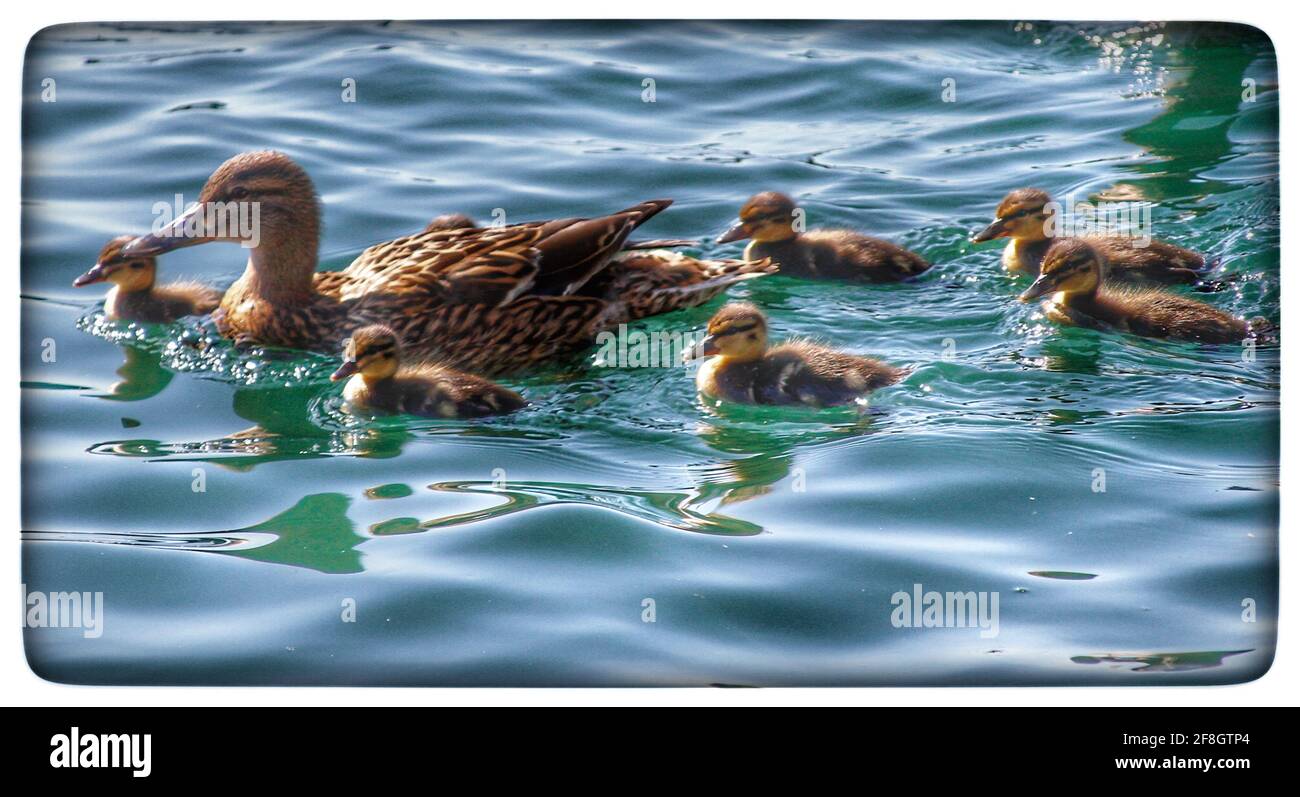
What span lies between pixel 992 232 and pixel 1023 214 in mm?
114

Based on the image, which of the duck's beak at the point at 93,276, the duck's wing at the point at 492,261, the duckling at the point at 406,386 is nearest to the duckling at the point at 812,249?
the duck's wing at the point at 492,261

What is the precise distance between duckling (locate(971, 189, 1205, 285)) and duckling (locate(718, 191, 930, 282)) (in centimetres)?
26

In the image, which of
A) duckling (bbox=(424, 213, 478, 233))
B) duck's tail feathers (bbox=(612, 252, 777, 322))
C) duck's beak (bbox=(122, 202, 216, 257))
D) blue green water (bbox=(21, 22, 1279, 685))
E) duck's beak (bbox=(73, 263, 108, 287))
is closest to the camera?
blue green water (bbox=(21, 22, 1279, 685))

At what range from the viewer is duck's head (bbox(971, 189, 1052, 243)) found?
4.53 meters

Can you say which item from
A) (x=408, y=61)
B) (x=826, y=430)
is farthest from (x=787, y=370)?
(x=408, y=61)

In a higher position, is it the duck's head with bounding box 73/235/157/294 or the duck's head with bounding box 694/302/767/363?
the duck's head with bounding box 73/235/157/294

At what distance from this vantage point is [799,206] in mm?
4637

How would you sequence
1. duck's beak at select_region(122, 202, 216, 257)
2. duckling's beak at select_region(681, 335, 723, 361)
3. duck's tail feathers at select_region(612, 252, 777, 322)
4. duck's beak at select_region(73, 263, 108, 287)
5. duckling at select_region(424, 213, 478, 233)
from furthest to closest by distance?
duck's tail feathers at select_region(612, 252, 777, 322), duckling at select_region(424, 213, 478, 233), duckling's beak at select_region(681, 335, 723, 361), duck's beak at select_region(122, 202, 216, 257), duck's beak at select_region(73, 263, 108, 287)

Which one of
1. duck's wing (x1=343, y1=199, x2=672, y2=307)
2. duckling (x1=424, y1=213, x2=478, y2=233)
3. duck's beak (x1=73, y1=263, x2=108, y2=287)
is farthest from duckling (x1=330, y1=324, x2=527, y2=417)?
duck's beak (x1=73, y1=263, x2=108, y2=287)

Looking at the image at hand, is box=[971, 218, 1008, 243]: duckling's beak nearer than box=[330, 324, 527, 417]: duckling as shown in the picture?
No

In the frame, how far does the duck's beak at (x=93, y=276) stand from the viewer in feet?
14.0

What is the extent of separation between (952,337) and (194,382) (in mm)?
2192

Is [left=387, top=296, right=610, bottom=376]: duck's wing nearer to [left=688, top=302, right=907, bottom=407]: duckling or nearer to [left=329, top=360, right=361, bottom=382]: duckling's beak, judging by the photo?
[left=329, top=360, right=361, bottom=382]: duckling's beak

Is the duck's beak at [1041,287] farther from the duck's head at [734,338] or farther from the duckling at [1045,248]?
the duck's head at [734,338]
